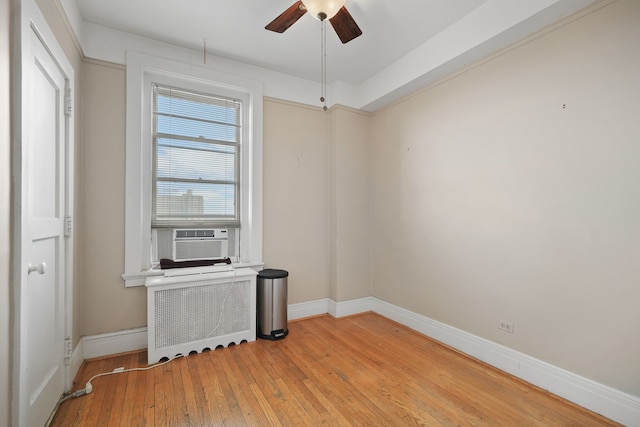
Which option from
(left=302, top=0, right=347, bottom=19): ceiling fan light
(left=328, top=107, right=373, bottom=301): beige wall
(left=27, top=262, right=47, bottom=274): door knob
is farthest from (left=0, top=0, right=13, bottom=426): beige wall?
(left=328, top=107, right=373, bottom=301): beige wall

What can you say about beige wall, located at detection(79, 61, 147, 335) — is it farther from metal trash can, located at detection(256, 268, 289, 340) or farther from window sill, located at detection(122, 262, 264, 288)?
metal trash can, located at detection(256, 268, 289, 340)

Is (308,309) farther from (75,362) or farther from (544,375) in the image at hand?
(544,375)

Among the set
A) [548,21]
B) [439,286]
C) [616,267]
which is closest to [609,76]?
[548,21]

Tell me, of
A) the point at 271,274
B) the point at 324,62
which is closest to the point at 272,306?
the point at 271,274

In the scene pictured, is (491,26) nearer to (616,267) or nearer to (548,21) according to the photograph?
(548,21)

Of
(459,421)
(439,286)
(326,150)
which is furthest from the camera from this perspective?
(326,150)

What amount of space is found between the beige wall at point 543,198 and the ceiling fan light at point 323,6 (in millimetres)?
1491

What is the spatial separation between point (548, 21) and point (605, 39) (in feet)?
1.26

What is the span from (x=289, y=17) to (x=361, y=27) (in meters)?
0.86

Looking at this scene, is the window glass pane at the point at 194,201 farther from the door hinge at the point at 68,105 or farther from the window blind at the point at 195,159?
the door hinge at the point at 68,105

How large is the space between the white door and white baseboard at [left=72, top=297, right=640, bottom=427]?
56 cm

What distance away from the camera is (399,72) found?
10.0ft

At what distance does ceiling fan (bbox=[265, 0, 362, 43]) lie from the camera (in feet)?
5.90

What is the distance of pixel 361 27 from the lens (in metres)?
2.55
